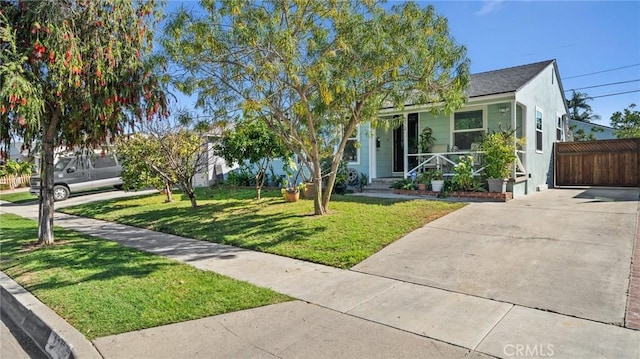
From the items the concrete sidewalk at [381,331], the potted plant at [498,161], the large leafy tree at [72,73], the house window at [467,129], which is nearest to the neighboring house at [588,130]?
the house window at [467,129]

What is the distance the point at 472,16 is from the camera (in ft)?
34.7

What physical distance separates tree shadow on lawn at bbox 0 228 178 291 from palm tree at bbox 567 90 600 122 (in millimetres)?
35960

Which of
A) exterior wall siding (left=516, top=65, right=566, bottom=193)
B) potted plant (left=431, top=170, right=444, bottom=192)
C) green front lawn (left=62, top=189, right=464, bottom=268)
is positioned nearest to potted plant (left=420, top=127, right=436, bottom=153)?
potted plant (left=431, top=170, right=444, bottom=192)

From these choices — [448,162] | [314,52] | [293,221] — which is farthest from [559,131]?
[314,52]

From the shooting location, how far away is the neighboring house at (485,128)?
37.8ft

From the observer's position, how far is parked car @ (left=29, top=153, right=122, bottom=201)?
54.1 ft

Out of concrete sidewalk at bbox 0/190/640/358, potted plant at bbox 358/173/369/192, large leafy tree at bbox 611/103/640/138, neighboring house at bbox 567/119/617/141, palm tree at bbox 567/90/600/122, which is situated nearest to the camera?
concrete sidewalk at bbox 0/190/640/358

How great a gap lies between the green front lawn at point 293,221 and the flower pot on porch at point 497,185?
1.79m

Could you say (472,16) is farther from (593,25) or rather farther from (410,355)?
(410,355)

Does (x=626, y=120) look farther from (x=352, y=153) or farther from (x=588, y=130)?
(x=352, y=153)

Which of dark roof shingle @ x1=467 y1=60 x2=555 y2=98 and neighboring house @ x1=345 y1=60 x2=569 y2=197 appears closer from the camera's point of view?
dark roof shingle @ x1=467 y1=60 x2=555 y2=98

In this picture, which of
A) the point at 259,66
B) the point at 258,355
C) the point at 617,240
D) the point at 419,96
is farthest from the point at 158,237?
the point at 617,240

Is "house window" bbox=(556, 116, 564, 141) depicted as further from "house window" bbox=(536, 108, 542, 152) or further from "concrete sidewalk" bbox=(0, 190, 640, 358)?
"concrete sidewalk" bbox=(0, 190, 640, 358)

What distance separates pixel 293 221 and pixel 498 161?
588 centimetres
